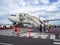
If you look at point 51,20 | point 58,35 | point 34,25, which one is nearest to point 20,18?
point 34,25

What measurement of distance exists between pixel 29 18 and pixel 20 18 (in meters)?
2.66

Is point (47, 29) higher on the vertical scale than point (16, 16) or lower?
lower

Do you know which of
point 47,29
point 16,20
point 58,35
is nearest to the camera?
point 58,35

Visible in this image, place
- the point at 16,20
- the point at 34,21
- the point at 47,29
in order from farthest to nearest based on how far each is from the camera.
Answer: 1. the point at 34,21
2. the point at 16,20
3. the point at 47,29

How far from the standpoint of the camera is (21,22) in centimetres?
4275

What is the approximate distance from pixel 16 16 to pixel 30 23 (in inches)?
157

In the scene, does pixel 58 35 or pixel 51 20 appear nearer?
pixel 58 35

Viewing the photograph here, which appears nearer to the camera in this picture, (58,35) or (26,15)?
(58,35)

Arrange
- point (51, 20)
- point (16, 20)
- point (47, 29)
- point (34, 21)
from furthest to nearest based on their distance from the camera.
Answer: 1. point (51, 20)
2. point (34, 21)
3. point (16, 20)
4. point (47, 29)

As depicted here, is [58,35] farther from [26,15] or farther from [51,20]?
[51,20]

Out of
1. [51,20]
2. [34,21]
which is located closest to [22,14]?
[34,21]

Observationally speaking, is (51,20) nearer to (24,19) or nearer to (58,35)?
(24,19)

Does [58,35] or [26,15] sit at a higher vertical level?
[26,15]

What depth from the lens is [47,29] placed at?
34.6 m
